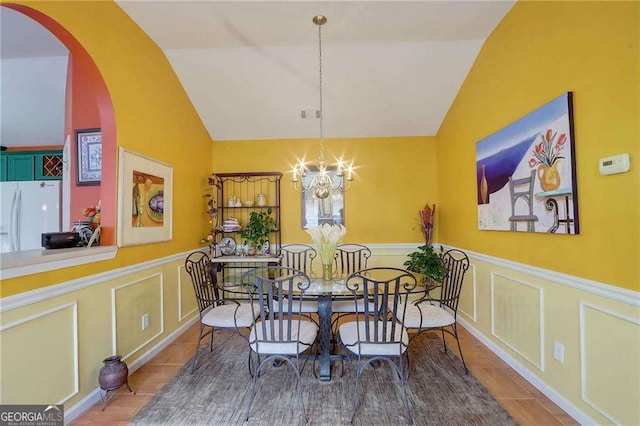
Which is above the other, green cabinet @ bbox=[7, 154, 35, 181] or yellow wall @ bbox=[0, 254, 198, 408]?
green cabinet @ bbox=[7, 154, 35, 181]

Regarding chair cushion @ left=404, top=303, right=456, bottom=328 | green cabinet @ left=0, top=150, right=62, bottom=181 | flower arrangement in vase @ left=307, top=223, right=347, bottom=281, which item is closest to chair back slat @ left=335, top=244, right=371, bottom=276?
flower arrangement in vase @ left=307, top=223, right=347, bottom=281

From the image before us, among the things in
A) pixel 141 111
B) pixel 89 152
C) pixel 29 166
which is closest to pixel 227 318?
pixel 89 152

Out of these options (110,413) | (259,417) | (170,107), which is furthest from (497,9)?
(110,413)

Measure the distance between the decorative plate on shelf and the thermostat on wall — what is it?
12.7ft

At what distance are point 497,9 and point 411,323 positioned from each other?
282cm

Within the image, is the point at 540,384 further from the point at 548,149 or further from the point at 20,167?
the point at 20,167

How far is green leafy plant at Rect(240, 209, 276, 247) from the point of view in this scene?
389cm

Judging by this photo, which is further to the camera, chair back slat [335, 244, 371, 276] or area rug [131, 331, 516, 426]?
chair back slat [335, 244, 371, 276]

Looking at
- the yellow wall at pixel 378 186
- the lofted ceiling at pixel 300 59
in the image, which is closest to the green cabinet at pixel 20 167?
the lofted ceiling at pixel 300 59

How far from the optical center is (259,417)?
1.86 m

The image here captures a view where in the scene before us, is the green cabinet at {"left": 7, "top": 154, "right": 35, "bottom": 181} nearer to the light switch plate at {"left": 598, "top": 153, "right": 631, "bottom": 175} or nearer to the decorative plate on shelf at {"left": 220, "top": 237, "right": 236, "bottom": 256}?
the decorative plate on shelf at {"left": 220, "top": 237, "right": 236, "bottom": 256}

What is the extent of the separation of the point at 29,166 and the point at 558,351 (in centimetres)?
708

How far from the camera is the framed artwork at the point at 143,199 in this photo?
2.35m

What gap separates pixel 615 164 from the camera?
60.1 inches
